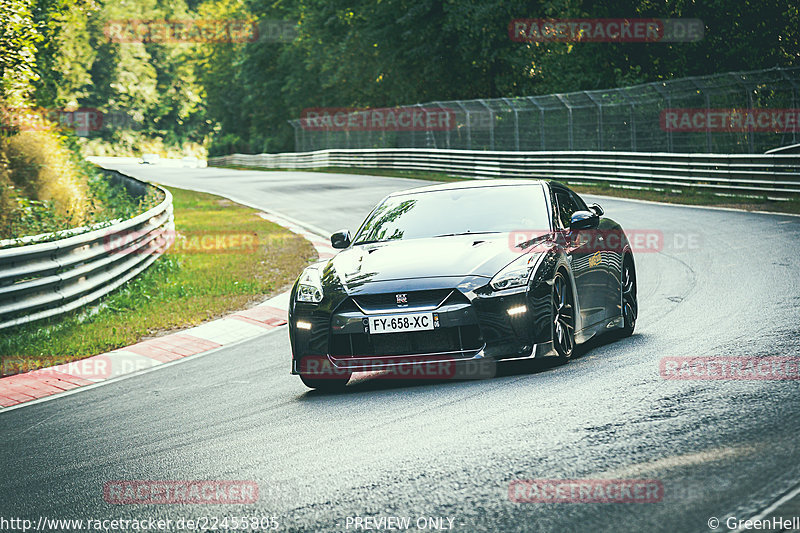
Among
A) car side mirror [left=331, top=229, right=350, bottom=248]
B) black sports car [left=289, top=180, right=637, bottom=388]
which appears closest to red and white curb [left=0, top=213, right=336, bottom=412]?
car side mirror [left=331, top=229, right=350, bottom=248]

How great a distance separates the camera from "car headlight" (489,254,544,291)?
257 inches

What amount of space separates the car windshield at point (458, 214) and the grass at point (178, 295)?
3.79 metres

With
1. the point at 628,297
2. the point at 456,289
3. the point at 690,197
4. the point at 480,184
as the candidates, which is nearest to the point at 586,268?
the point at 628,297

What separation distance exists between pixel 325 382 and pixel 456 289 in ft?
4.20

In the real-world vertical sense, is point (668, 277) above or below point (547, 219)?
below

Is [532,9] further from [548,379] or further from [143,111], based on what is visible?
[143,111]

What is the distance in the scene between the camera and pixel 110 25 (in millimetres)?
90875

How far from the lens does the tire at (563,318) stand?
6884mm

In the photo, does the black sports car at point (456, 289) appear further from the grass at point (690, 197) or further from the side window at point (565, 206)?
the grass at point (690, 197)

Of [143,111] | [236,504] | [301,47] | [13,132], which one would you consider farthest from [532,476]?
[143,111]

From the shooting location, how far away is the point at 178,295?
44.0ft

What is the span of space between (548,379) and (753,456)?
2224mm

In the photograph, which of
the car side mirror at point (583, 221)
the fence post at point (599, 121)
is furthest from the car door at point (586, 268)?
the fence post at point (599, 121)

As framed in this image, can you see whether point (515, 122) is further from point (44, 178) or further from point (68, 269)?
point (68, 269)
